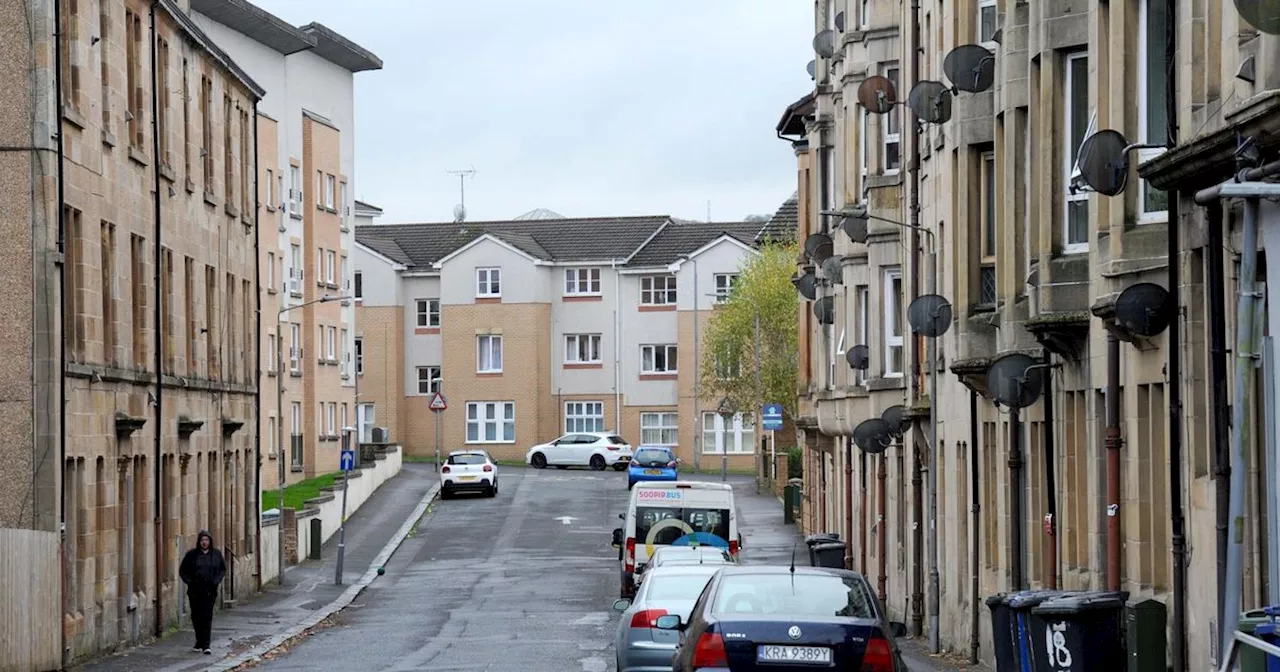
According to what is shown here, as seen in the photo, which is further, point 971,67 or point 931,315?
point 931,315

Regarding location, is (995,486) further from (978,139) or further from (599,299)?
(599,299)

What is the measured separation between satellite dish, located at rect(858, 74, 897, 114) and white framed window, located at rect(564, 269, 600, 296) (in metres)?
60.8

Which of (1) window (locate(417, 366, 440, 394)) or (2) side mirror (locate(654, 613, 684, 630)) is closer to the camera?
(2) side mirror (locate(654, 613, 684, 630))

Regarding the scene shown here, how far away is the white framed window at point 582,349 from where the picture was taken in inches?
3698

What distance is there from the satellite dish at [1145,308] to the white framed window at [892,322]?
19533 millimetres

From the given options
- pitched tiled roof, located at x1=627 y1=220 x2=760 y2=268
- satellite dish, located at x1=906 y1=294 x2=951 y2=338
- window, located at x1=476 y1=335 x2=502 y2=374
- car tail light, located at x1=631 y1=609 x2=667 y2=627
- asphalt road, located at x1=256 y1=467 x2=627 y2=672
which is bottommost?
asphalt road, located at x1=256 y1=467 x2=627 y2=672

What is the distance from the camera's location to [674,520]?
1478 inches

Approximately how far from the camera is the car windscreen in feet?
51.4

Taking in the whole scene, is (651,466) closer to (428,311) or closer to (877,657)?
(428,311)

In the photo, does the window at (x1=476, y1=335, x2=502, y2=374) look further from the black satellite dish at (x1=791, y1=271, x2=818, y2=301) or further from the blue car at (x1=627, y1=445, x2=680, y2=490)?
the black satellite dish at (x1=791, y1=271, x2=818, y2=301)

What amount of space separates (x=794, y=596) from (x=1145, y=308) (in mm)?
3596

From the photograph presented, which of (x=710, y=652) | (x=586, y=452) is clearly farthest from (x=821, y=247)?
(x=586, y=452)

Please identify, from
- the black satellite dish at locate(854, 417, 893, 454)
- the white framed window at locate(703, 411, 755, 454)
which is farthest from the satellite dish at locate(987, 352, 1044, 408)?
the white framed window at locate(703, 411, 755, 454)

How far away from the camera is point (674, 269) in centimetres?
9275
